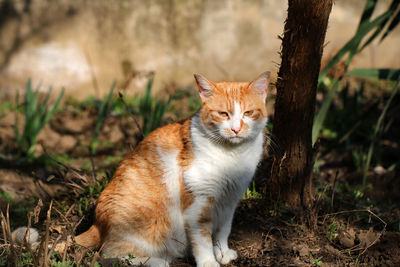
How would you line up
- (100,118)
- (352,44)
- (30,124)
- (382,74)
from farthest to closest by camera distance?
(100,118) < (30,124) < (382,74) < (352,44)

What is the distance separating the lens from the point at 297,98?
88.4 inches

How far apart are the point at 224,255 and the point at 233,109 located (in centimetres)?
84

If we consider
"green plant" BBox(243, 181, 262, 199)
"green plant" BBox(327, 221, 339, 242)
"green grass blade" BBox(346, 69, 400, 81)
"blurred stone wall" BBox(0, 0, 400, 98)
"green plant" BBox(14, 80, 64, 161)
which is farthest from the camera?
"blurred stone wall" BBox(0, 0, 400, 98)

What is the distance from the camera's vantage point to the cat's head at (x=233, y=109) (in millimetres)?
2084

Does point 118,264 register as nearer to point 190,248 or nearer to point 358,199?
point 190,248

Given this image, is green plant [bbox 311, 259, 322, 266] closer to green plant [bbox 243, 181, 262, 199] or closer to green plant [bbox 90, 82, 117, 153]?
green plant [bbox 243, 181, 262, 199]

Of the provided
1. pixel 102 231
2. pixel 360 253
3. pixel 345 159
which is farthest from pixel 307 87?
pixel 345 159

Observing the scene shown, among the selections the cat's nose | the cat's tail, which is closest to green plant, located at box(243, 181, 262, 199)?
the cat's nose

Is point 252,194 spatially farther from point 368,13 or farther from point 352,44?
point 368,13

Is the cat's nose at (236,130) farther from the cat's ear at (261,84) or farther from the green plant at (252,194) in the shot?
the green plant at (252,194)

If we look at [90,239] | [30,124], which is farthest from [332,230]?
A: [30,124]

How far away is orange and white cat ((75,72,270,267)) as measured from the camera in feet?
6.83

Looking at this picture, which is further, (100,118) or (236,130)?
(100,118)

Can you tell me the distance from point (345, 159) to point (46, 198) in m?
2.70
